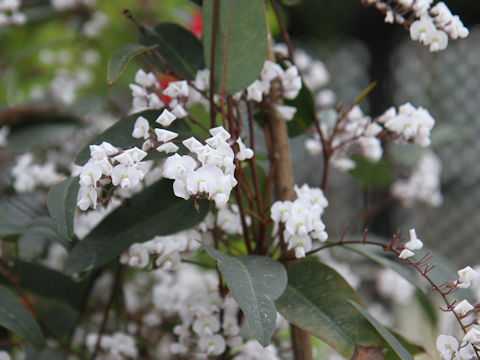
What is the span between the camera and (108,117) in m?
1.02

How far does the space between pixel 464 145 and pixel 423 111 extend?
2.06 m

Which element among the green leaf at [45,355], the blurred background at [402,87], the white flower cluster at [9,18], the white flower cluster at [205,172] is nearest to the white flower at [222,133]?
the white flower cluster at [205,172]

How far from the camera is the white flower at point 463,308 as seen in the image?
1.31ft

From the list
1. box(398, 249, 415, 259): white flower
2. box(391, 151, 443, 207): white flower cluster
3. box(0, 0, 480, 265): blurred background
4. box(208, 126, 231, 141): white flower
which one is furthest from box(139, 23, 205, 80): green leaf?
box(0, 0, 480, 265): blurred background

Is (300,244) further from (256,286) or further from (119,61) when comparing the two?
(119,61)

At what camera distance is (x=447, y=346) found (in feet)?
1.29

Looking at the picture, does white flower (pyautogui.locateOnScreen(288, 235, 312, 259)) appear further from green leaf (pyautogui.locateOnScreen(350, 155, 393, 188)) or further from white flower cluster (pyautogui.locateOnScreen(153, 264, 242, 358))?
green leaf (pyautogui.locateOnScreen(350, 155, 393, 188))

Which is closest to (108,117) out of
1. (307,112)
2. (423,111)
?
(307,112)

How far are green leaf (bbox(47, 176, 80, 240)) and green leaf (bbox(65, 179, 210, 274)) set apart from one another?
0.08 meters

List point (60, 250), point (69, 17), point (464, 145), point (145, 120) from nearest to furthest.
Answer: point (145, 120)
point (60, 250)
point (69, 17)
point (464, 145)

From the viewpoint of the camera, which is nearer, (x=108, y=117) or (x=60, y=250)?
(x=60, y=250)

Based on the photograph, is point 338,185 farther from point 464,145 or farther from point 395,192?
point 395,192

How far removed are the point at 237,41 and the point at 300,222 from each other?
0.17m

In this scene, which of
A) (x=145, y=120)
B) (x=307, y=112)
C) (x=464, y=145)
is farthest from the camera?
(x=464, y=145)
